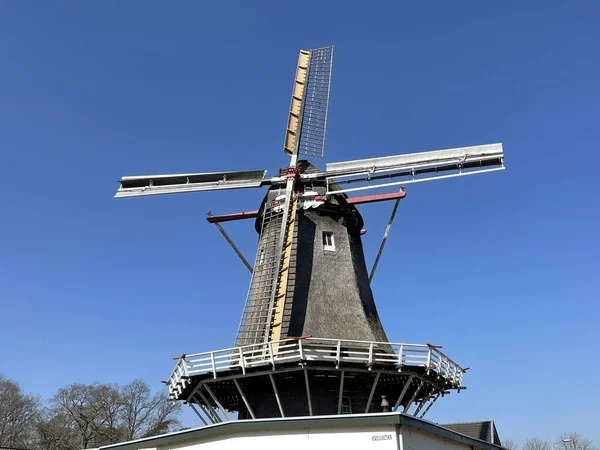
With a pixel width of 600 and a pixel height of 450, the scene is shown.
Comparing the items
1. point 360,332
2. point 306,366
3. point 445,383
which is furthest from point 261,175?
point 445,383

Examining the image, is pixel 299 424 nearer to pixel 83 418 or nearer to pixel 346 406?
pixel 346 406

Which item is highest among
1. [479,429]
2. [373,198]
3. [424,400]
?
[373,198]

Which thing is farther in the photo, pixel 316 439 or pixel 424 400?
pixel 424 400

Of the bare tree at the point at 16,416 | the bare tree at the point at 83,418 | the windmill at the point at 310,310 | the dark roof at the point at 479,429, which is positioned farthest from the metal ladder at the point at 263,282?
the bare tree at the point at 16,416

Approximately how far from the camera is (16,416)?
156ft

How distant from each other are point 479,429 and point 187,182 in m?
16.9

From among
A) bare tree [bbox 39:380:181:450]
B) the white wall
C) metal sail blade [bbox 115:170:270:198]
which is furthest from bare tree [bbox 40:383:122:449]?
the white wall

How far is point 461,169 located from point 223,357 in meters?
10.3

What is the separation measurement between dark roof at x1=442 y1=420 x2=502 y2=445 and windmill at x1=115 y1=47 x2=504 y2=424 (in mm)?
8064

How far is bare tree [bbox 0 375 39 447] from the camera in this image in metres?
45.8

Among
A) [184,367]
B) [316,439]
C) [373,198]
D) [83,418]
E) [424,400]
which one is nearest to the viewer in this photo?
[316,439]

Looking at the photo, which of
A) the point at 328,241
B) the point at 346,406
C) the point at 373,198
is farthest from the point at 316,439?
the point at 373,198

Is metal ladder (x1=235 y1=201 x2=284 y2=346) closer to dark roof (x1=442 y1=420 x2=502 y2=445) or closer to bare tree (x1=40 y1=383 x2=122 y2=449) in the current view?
dark roof (x1=442 y1=420 x2=502 y2=445)

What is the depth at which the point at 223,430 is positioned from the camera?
11680 millimetres
